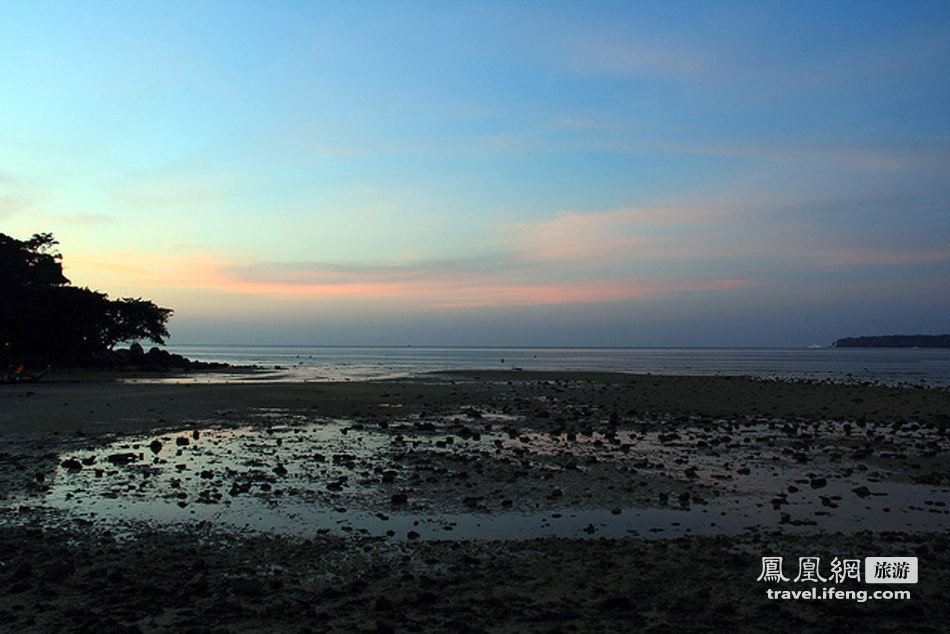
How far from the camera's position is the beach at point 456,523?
7504 mm

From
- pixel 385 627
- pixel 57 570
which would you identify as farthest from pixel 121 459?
pixel 385 627

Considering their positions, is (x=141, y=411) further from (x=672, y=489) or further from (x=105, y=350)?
(x=105, y=350)

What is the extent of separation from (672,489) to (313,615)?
30.7 feet

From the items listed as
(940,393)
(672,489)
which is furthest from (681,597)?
(940,393)

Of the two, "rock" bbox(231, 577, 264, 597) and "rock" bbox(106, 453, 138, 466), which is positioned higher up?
"rock" bbox(231, 577, 264, 597)

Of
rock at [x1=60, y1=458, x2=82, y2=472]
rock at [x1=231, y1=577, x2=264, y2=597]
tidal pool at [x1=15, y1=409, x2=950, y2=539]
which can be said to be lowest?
tidal pool at [x1=15, y1=409, x2=950, y2=539]

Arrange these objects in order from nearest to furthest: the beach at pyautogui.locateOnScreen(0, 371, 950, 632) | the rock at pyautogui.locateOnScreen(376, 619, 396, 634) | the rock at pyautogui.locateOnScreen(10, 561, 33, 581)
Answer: the rock at pyautogui.locateOnScreen(376, 619, 396, 634), the beach at pyautogui.locateOnScreen(0, 371, 950, 632), the rock at pyautogui.locateOnScreen(10, 561, 33, 581)

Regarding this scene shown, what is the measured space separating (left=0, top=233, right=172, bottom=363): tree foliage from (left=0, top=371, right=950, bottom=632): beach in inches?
1558

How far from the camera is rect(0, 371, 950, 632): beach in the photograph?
24.6 feet

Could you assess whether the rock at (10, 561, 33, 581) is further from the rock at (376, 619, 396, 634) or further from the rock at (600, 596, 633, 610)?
the rock at (600, 596, 633, 610)

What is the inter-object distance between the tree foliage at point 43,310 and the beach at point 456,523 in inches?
1558

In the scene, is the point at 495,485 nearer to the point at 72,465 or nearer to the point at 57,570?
the point at 57,570

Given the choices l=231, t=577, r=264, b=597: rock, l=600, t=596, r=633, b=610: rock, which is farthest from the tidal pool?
l=600, t=596, r=633, b=610: rock

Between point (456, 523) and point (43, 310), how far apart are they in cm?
6168
